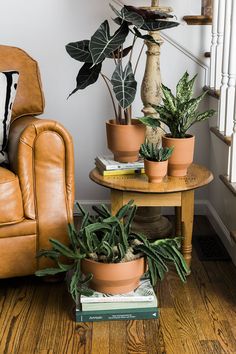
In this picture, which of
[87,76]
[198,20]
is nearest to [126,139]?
[87,76]

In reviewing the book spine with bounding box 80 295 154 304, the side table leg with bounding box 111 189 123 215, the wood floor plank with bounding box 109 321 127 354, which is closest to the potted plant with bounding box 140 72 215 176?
the side table leg with bounding box 111 189 123 215

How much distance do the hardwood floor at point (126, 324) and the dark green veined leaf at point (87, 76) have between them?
83 centimetres

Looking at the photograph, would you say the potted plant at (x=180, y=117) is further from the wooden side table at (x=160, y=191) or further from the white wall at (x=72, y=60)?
the white wall at (x=72, y=60)

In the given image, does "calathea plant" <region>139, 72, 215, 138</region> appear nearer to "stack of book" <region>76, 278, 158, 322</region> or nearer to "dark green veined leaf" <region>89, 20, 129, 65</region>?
"dark green veined leaf" <region>89, 20, 129, 65</region>

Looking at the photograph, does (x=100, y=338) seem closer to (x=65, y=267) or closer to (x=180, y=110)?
(x=65, y=267)

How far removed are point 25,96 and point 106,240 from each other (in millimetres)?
858

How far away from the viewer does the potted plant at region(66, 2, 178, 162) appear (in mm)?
2236

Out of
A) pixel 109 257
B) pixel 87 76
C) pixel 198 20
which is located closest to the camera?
pixel 109 257

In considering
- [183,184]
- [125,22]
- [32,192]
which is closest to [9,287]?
[32,192]

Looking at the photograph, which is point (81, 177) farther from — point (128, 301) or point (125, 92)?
point (128, 301)

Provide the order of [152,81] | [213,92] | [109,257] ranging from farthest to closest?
[213,92] → [152,81] → [109,257]

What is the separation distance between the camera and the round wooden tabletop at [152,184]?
2195mm

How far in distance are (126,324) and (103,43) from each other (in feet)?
3.55

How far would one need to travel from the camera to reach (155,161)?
222cm
